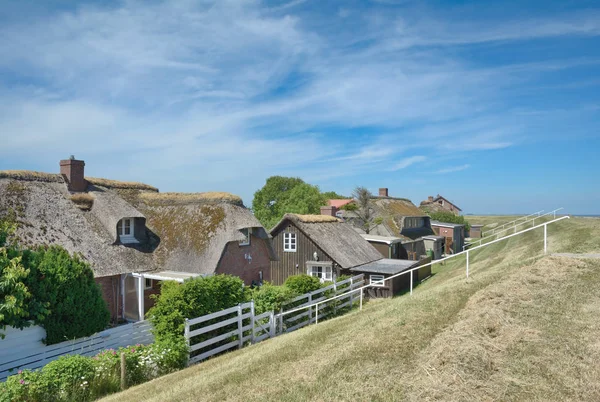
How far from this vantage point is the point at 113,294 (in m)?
19.2

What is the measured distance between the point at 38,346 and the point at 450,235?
168 ft

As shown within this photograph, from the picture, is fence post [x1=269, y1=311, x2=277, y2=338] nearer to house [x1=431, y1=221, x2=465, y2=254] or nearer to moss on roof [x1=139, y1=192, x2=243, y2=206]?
moss on roof [x1=139, y1=192, x2=243, y2=206]

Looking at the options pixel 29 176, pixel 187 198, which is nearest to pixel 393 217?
pixel 187 198


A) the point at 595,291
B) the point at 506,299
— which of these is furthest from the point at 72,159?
the point at 595,291

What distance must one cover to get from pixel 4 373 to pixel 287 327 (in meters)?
9.86

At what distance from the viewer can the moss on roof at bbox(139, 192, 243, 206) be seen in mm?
24547

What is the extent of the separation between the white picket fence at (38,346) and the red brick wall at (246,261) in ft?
26.1

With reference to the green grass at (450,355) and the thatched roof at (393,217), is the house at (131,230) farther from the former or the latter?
the thatched roof at (393,217)

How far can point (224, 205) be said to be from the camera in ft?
78.7

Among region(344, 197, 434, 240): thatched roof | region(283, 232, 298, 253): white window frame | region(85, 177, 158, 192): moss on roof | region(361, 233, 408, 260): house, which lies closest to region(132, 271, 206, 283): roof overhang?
region(85, 177, 158, 192): moss on roof

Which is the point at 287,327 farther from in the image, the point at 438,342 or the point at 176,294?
the point at 438,342

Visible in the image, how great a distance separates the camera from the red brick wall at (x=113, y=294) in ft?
61.9

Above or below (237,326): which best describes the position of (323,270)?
below

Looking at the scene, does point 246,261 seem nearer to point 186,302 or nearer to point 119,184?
point 119,184
